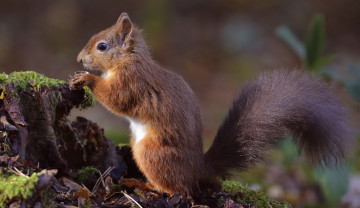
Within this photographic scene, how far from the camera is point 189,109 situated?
2.38 metres

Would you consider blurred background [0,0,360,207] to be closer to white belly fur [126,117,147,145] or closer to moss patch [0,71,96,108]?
white belly fur [126,117,147,145]

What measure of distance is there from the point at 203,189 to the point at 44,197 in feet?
2.92

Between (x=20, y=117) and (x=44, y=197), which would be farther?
(x=20, y=117)

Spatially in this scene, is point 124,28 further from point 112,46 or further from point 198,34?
point 198,34

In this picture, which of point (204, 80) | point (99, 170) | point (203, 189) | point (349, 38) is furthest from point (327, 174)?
point (349, 38)

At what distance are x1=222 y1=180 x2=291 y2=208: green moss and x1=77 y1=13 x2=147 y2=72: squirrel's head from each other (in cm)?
89

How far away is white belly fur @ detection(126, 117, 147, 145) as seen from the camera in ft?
8.02

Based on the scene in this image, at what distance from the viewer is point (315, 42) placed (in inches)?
154

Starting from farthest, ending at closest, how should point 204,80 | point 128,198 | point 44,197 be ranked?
point 204,80 → point 128,198 → point 44,197

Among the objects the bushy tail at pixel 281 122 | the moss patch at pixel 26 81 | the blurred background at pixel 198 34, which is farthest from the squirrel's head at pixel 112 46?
the blurred background at pixel 198 34

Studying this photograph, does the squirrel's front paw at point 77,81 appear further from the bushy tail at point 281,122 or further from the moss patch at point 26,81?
the bushy tail at point 281,122

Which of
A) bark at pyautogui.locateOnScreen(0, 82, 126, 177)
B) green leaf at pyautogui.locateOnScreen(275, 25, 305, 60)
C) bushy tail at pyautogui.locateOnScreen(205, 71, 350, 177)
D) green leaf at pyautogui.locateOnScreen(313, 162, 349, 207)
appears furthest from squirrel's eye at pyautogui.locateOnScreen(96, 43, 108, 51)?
green leaf at pyautogui.locateOnScreen(313, 162, 349, 207)

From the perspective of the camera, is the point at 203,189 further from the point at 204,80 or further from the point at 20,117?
the point at 204,80

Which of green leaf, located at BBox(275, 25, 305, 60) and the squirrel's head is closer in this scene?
the squirrel's head
